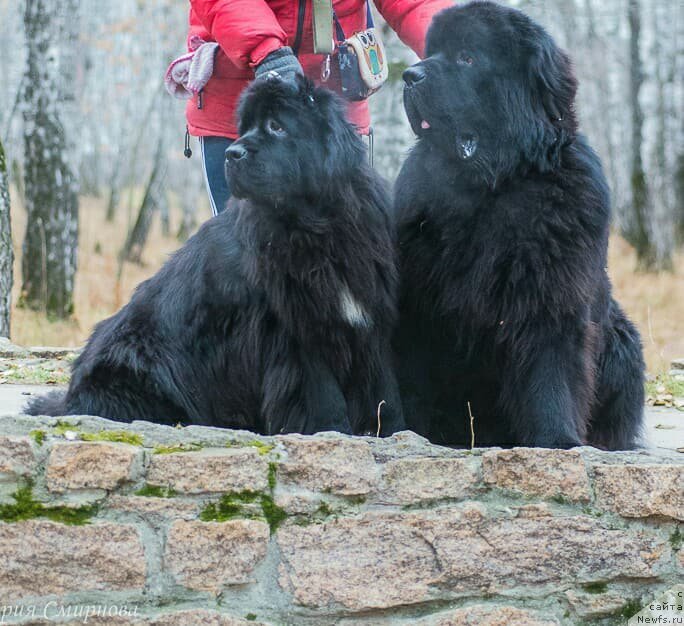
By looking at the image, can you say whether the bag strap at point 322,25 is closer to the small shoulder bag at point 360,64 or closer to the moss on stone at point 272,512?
the small shoulder bag at point 360,64

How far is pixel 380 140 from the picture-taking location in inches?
288

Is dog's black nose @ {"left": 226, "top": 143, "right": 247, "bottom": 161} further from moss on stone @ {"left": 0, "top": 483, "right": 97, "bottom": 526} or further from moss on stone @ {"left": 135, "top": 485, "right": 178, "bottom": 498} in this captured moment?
moss on stone @ {"left": 0, "top": 483, "right": 97, "bottom": 526}

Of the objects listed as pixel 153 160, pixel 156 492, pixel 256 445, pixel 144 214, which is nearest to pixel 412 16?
pixel 256 445

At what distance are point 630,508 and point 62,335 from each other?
5810mm

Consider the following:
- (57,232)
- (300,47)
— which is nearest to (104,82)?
(57,232)

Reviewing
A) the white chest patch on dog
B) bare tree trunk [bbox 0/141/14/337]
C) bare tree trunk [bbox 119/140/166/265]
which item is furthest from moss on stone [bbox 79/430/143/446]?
bare tree trunk [bbox 119/140/166/265]

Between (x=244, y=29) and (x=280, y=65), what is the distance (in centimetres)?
21

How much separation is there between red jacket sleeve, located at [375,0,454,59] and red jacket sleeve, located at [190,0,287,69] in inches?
27.9

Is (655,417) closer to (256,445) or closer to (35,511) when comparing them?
(256,445)

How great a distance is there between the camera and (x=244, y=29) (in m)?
3.53

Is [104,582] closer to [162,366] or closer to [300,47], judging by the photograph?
[162,366]

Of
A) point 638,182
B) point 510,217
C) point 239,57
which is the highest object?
point 239,57

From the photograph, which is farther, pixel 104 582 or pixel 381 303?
pixel 381 303

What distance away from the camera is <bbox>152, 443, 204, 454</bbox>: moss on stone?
2.90 m
